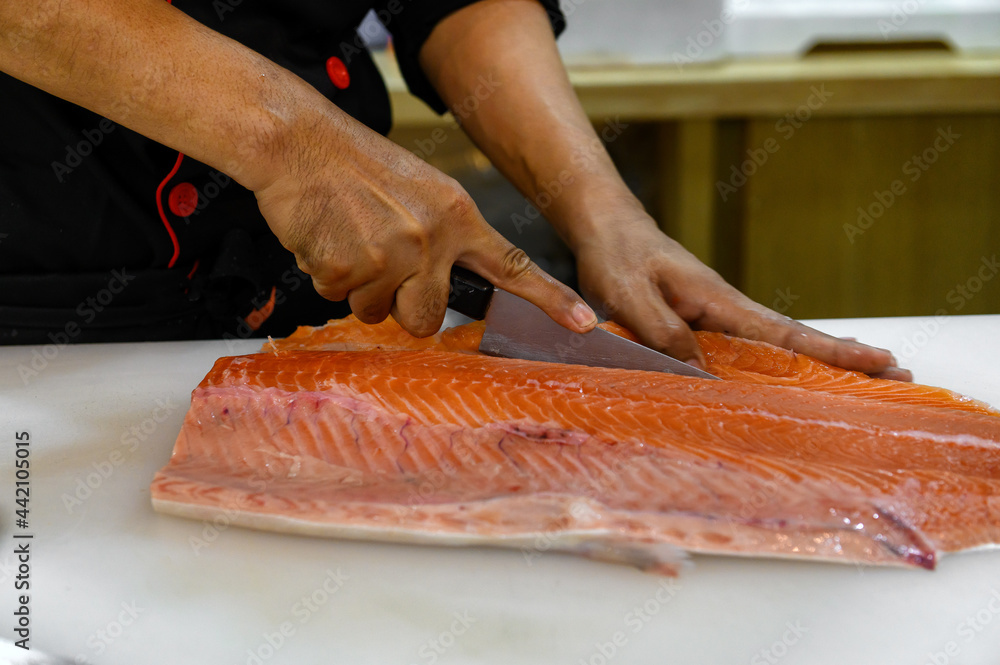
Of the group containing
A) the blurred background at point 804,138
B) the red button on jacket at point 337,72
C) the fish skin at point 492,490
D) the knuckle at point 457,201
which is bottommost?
the fish skin at point 492,490

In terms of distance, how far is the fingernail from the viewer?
1.41 metres

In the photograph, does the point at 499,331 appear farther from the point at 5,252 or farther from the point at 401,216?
the point at 5,252

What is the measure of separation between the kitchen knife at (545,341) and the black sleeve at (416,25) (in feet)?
2.84

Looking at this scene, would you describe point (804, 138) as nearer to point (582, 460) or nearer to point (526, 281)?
point (526, 281)

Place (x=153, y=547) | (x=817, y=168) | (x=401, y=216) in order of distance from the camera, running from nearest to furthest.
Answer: (x=153, y=547), (x=401, y=216), (x=817, y=168)

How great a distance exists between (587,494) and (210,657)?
1.85ft

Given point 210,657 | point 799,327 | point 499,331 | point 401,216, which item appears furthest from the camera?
point 799,327

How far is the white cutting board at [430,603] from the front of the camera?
40.3 inches

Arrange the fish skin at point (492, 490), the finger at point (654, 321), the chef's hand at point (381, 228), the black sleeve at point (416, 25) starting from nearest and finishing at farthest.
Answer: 1. the fish skin at point (492, 490)
2. the chef's hand at point (381, 228)
3. the finger at point (654, 321)
4. the black sleeve at point (416, 25)

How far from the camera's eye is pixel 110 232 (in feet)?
5.57

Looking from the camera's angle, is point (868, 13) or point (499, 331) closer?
point (499, 331)

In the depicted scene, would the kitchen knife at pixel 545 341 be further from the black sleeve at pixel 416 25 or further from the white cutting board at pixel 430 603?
the black sleeve at pixel 416 25

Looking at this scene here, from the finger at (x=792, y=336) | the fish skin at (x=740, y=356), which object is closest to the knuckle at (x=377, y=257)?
the fish skin at (x=740, y=356)

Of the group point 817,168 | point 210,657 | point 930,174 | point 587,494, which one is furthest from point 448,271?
point 930,174
